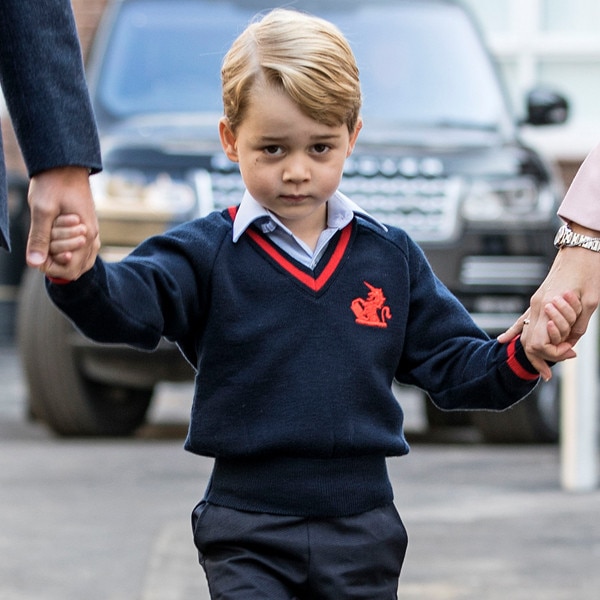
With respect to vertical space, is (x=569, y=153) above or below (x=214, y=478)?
below

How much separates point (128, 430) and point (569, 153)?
691 cm

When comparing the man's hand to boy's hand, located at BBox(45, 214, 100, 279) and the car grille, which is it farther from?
the car grille

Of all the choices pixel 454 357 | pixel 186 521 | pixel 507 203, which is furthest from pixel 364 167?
pixel 454 357

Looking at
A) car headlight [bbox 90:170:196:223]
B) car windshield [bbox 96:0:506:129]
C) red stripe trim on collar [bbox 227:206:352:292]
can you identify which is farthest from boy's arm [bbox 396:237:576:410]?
car windshield [bbox 96:0:506:129]

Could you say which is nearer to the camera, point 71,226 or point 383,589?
point 71,226

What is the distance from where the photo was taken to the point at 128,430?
8031 mm

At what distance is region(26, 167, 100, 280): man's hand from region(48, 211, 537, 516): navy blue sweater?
0.79 feet

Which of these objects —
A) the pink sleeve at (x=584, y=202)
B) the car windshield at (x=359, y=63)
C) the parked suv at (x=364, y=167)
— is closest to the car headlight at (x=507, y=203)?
the parked suv at (x=364, y=167)

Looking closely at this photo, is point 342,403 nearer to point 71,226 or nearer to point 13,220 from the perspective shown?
point 71,226

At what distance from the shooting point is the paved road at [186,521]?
193 inches

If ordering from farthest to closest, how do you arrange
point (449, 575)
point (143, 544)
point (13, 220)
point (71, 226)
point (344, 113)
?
1. point (13, 220)
2. point (143, 544)
3. point (449, 575)
4. point (344, 113)
5. point (71, 226)

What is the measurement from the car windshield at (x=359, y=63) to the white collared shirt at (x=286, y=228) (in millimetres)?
5146

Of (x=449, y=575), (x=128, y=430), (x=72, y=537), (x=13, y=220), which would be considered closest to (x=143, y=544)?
(x=72, y=537)

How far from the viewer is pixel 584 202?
10.2ft
